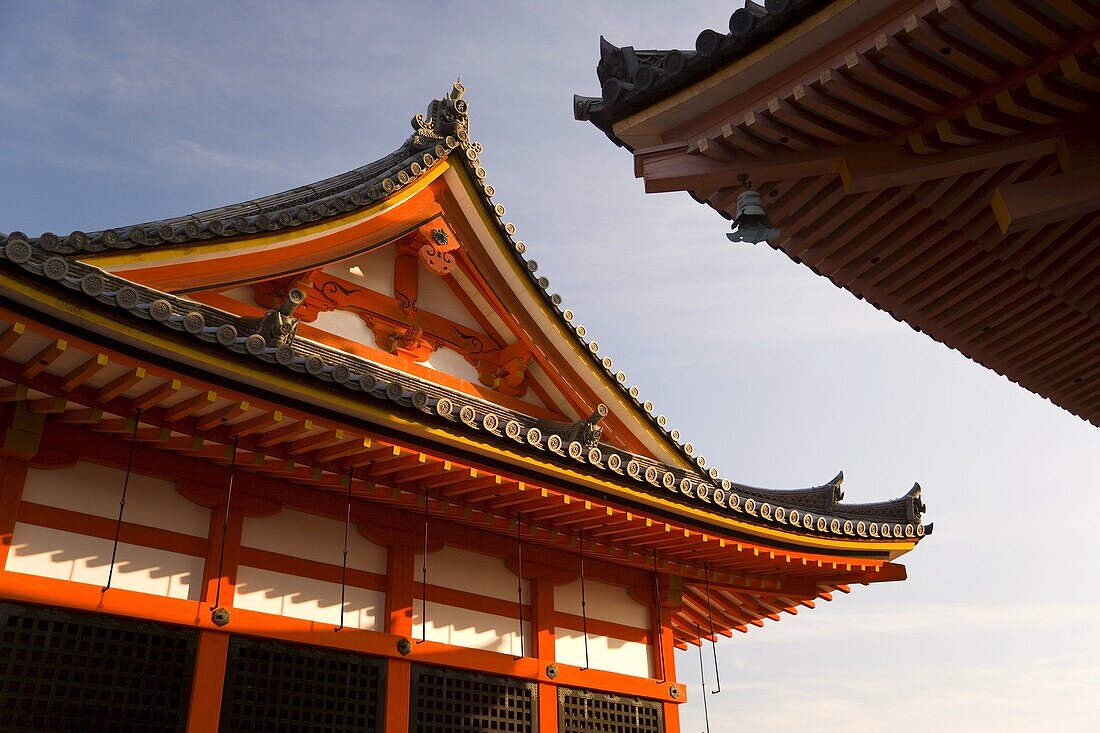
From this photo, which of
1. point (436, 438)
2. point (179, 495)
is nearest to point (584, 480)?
point (436, 438)

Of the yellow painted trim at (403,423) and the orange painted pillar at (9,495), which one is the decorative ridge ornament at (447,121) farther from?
the orange painted pillar at (9,495)

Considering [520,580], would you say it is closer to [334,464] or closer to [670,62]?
[334,464]

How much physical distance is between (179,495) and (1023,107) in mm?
7240

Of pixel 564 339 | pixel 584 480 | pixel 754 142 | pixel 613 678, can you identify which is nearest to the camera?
pixel 754 142

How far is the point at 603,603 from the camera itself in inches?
444

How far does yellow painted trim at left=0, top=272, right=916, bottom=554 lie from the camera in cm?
661

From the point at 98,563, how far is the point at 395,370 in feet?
11.6

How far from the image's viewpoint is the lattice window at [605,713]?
10219 mm

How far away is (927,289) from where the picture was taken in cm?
675

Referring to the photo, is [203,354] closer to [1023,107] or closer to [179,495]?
[179,495]

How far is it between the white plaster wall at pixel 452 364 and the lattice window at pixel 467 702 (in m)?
3.34

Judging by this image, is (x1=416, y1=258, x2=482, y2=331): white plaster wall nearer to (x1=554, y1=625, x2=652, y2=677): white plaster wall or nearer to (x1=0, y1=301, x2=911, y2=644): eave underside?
(x1=0, y1=301, x2=911, y2=644): eave underside

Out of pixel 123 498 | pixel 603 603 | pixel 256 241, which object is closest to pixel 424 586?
pixel 603 603

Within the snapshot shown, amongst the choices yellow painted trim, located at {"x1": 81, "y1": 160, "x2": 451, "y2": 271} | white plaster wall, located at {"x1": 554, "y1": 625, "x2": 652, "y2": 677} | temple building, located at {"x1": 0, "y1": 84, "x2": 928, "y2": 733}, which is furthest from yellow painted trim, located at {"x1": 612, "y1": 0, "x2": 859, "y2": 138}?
white plaster wall, located at {"x1": 554, "y1": 625, "x2": 652, "y2": 677}
